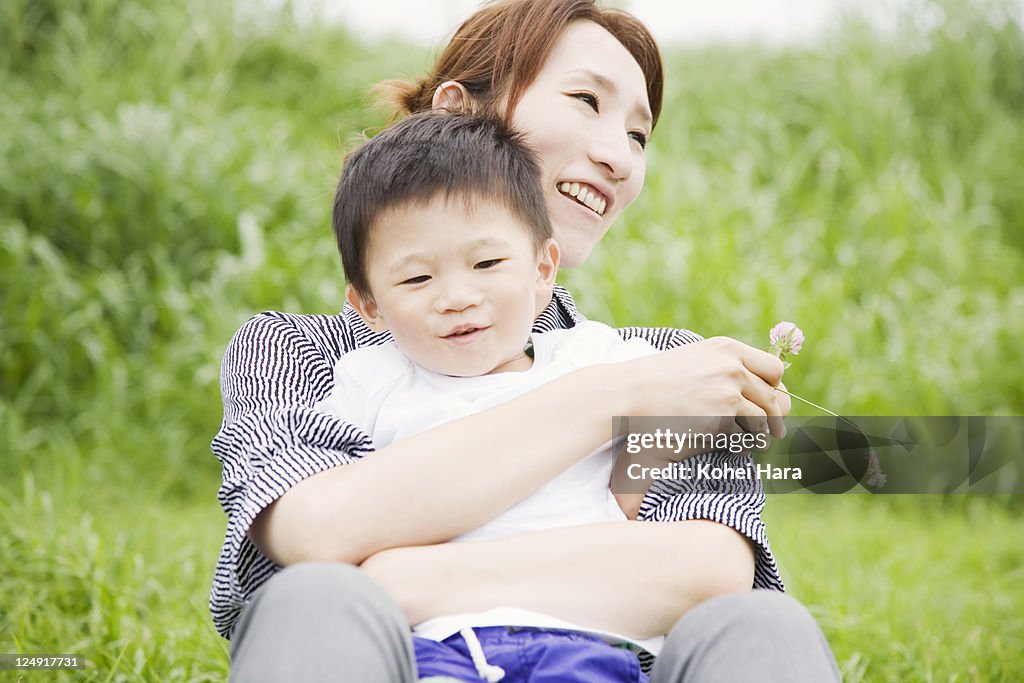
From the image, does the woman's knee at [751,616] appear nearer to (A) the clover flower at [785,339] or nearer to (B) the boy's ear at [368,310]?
(A) the clover flower at [785,339]

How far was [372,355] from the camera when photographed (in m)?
1.65

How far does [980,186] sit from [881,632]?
389 cm

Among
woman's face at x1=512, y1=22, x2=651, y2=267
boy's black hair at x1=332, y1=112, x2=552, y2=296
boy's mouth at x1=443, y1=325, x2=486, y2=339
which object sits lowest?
boy's mouth at x1=443, y1=325, x2=486, y2=339

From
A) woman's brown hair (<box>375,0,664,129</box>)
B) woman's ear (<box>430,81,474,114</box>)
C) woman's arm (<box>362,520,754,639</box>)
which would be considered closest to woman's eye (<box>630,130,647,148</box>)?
woman's brown hair (<box>375,0,664,129</box>)

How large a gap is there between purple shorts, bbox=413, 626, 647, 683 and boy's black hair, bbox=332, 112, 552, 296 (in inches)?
22.6

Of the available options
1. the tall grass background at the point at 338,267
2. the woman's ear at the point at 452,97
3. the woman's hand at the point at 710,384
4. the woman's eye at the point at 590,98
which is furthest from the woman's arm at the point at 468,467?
the tall grass background at the point at 338,267

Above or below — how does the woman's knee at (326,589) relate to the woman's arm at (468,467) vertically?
below

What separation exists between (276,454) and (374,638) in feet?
→ 1.09

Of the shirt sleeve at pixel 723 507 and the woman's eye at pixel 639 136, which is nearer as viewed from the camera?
the shirt sleeve at pixel 723 507

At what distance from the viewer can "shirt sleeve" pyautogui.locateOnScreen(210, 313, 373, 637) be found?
142 centimetres

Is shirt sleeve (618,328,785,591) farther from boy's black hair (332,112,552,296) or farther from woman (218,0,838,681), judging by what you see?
boy's black hair (332,112,552,296)

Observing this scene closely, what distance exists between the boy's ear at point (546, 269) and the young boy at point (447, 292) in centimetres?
6

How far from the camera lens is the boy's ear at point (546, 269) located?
1.73 metres

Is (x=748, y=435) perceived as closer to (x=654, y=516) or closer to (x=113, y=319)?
(x=654, y=516)
